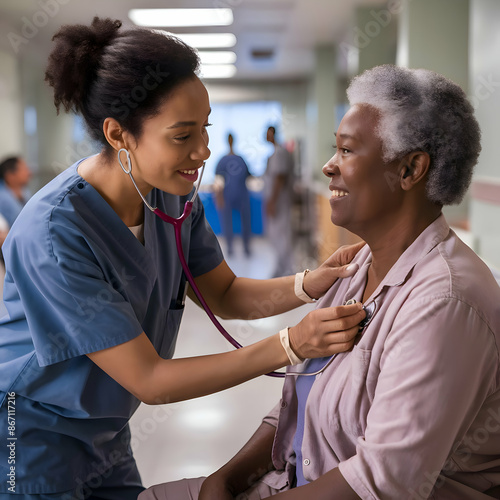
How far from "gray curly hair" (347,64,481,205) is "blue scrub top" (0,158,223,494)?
585 mm

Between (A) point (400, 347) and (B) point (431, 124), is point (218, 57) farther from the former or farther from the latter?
(A) point (400, 347)

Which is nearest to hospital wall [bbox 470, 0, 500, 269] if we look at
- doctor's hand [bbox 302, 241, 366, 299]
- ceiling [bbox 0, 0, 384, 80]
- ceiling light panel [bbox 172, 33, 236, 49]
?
doctor's hand [bbox 302, 241, 366, 299]

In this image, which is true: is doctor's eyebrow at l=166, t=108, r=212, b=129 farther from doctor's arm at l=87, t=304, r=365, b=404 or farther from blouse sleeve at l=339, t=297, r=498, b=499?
blouse sleeve at l=339, t=297, r=498, b=499

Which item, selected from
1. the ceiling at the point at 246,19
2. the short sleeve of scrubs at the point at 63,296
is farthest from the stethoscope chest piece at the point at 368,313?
the ceiling at the point at 246,19

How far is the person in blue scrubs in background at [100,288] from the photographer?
1094 millimetres

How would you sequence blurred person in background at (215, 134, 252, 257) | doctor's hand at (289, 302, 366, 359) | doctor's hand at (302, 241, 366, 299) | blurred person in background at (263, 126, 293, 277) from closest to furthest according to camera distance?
doctor's hand at (289, 302, 366, 359) → doctor's hand at (302, 241, 366, 299) → blurred person in background at (215, 134, 252, 257) → blurred person in background at (263, 126, 293, 277)

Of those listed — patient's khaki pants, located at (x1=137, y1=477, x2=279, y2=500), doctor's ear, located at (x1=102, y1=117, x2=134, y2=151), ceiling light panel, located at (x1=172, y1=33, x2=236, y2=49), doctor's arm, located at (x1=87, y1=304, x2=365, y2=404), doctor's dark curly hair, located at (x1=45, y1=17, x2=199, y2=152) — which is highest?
ceiling light panel, located at (x1=172, y1=33, x2=236, y2=49)

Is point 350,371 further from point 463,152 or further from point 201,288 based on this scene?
point 201,288

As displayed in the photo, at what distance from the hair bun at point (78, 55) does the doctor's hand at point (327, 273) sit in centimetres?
66

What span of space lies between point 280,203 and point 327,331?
15.5 ft

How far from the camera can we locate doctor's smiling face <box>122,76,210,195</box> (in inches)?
44.7

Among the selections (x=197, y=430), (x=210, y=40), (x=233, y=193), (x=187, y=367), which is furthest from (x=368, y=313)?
(x=210, y=40)

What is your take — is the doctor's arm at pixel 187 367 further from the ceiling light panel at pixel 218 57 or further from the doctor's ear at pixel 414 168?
the ceiling light panel at pixel 218 57

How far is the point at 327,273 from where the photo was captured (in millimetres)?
1374
